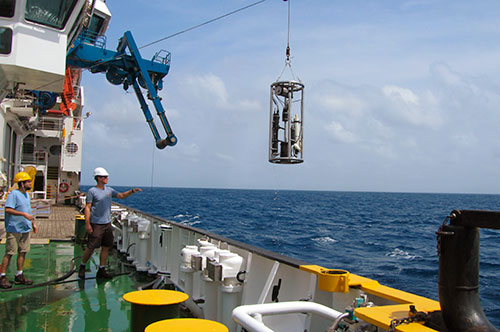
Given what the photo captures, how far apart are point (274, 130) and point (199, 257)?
5.06ft

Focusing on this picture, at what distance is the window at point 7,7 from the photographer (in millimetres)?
5863

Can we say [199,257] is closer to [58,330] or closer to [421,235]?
[58,330]

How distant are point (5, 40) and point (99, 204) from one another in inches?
98.1

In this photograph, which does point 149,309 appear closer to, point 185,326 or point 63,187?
point 185,326

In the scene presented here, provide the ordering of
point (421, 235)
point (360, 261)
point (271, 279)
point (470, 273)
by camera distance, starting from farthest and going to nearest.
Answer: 1. point (421, 235)
2. point (360, 261)
3. point (271, 279)
4. point (470, 273)

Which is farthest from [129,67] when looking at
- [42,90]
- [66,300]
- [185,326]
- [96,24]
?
[185,326]

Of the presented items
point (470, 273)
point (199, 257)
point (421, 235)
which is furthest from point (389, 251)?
point (470, 273)

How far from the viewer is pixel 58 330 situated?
446 cm

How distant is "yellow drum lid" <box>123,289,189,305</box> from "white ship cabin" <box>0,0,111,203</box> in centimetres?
372

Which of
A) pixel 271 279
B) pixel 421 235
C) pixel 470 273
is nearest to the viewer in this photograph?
pixel 470 273

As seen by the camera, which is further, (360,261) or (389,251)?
(389,251)

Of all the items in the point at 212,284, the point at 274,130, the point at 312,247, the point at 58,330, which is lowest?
the point at 312,247

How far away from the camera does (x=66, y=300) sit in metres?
5.51

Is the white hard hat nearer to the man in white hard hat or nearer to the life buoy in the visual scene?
the man in white hard hat
